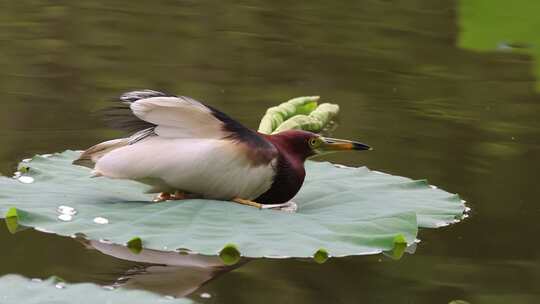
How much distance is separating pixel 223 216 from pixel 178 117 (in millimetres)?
387

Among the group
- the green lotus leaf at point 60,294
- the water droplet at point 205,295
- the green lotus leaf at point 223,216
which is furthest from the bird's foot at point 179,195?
the green lotus leaf at point 60,294

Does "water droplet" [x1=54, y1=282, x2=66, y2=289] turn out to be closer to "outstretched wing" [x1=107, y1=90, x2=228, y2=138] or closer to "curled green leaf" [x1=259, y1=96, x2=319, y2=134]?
"outstretched wing" [x1=107, y1=90, x2=228, y2=138]

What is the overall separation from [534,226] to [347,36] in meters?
5.48

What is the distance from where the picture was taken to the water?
3158 mm

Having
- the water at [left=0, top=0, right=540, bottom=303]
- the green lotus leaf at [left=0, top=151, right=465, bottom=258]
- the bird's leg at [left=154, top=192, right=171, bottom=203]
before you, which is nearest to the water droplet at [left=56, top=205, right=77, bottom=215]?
the green lotus leaf at [left=0, top=151, right=465, bottom=258]

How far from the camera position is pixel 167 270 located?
10.2ft

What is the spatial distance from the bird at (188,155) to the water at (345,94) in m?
0.33

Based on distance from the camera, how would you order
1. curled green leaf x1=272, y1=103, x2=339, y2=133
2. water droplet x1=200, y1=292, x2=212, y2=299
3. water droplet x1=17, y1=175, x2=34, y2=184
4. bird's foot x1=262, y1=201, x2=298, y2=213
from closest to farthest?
water droplet x1=200, y1=292, x2=212, y2=299 → bird's foot x1=262, y1=201, x2=298, y2=213 → water droplet x1=17, y1=175, x2=34, y2=184 → curled green leaf x1=272, y1=103, x2=339, y2=133

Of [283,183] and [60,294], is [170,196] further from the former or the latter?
[60,294]

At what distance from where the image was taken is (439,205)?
404 cm

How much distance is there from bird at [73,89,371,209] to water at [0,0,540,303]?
33cm

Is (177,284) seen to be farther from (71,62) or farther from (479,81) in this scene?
(479,81)

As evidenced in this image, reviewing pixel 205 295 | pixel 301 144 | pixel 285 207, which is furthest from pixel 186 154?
pixel 205 295

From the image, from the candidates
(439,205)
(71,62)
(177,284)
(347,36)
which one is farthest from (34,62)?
(177,284)
